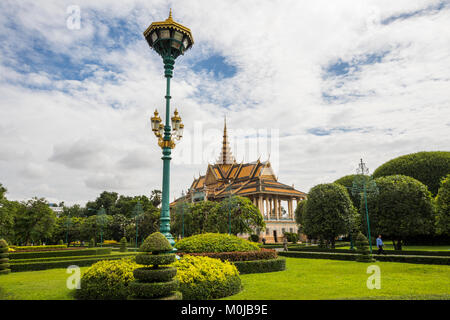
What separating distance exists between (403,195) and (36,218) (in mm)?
44971

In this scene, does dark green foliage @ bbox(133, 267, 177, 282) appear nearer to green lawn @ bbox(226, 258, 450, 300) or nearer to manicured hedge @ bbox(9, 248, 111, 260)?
green lawn @ bbox(226, 258, 450, 300)

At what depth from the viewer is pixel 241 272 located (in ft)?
46.7

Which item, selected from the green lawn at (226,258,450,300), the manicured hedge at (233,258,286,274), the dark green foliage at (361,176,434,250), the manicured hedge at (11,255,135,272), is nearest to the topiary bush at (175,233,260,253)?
the manicured hedge at (233,258,286,274)

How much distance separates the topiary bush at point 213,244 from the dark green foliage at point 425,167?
34.2m

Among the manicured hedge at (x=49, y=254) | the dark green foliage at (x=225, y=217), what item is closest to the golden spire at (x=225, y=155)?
the dark green foliage at (x=225, y=217)

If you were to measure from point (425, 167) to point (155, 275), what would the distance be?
4376 cm

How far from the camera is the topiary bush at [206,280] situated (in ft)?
28.8

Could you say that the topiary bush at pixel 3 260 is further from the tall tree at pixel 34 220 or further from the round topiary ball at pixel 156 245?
the tall tree at pixel 34 220

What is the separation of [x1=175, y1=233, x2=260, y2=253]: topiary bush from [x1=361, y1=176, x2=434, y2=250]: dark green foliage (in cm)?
1461

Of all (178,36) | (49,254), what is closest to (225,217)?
(49,254)

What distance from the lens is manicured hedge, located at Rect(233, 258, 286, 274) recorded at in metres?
14.3
